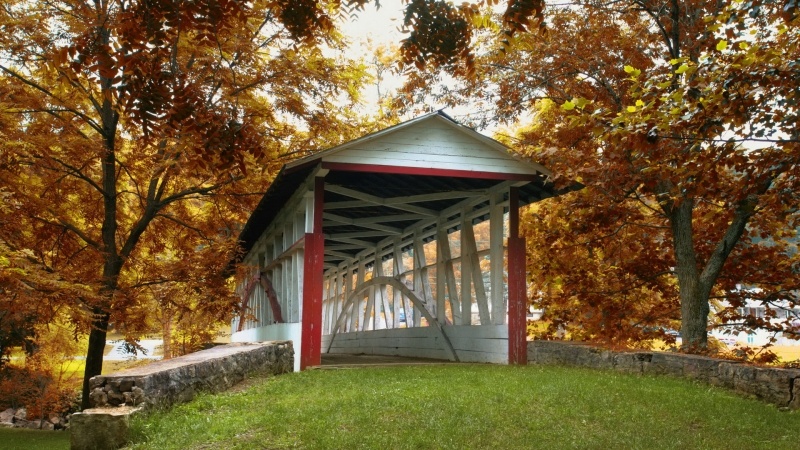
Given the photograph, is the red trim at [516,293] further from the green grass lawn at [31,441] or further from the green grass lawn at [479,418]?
the green grass lawn at [31,441]

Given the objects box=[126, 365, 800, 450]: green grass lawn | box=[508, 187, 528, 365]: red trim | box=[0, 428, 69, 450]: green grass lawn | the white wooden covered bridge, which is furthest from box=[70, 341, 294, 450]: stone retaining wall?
box=[0, 428, 69, 450]: green grass lawn

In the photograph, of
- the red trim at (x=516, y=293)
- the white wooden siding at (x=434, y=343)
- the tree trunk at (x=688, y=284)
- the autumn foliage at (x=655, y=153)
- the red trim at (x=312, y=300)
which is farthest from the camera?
the white wooden siding at (x=434, y=343)

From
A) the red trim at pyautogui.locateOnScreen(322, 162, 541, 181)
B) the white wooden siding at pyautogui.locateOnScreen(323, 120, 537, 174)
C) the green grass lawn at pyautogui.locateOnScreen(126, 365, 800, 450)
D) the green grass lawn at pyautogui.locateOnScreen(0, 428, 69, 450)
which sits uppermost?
the white wooden siding at pyautogui.locateOnScreen(323, 120, 537, 174)

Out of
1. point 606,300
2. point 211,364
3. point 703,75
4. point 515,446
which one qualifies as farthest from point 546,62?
point 515,446

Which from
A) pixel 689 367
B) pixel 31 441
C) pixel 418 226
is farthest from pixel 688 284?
pixel 31 441

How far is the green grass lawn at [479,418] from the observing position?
588 cm

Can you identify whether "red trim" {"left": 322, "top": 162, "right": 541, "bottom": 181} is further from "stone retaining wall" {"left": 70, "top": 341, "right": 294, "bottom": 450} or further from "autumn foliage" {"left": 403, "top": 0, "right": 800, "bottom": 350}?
"stone retaining wall" {"left": 70, "top": 341, "right": 294, "bottom": 450}

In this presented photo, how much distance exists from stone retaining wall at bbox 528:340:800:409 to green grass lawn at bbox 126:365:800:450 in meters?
0.24

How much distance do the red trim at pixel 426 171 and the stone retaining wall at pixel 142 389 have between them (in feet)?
9.98

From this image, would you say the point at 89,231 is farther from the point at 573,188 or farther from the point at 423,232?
the point at 573,188

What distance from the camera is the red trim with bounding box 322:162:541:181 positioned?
1122 cm

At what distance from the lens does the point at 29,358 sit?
2134 cm

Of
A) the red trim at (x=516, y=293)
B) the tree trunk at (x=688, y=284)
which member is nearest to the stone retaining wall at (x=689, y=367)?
the red trim at (x=516, y=293)

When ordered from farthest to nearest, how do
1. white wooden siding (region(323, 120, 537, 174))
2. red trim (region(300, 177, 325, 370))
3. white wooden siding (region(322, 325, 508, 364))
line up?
white wooden siding (region(322, 325, 508, 364)) → white wooden siding (region(323, 120, 537, 174)) → red trim (region(300, 177, 325, 370))
